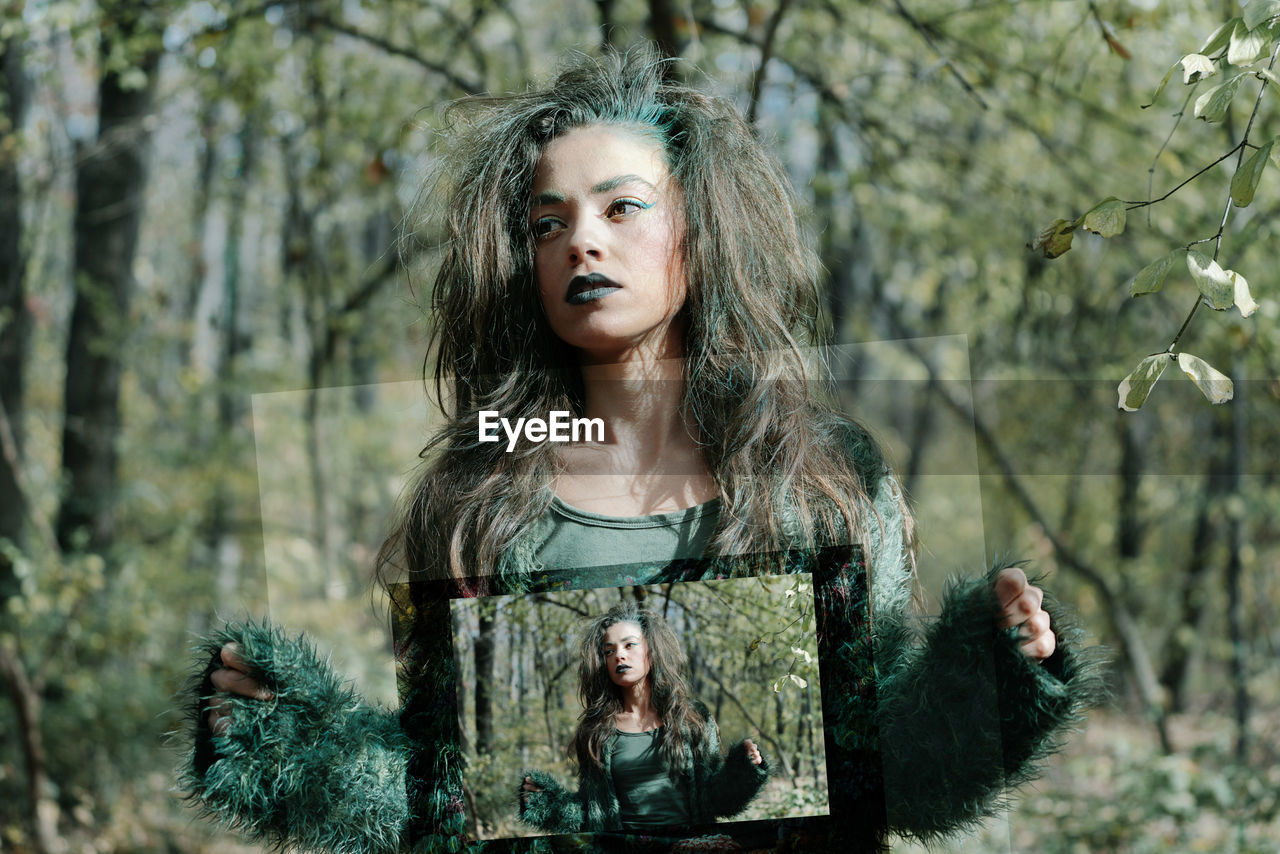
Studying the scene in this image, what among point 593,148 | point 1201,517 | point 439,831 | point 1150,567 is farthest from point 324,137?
point 1201,517

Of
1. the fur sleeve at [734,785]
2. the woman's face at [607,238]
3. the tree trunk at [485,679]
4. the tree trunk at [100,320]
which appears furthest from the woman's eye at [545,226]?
the tree trunk at [100,320]

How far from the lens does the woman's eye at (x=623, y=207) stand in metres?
1.38

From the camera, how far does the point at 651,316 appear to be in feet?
4.63

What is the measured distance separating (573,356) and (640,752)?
0.53 metres

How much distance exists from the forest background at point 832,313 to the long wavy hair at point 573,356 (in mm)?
554

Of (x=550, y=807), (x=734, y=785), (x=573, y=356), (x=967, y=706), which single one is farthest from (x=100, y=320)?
(x=967, y=706)

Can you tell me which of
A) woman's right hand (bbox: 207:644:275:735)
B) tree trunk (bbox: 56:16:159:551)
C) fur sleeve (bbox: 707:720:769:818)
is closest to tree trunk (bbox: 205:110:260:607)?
tree trunk (bbox: 56:16:159:551)

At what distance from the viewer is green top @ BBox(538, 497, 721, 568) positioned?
4.36 feet

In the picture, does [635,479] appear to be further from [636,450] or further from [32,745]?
[32,745]

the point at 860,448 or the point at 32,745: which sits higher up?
the point at 860,448

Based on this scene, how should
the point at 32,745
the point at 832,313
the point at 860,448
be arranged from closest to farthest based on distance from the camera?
1. the point at 860,448
2. the point at 832,313
3. the point at 32,745

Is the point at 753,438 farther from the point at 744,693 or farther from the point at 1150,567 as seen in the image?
the point at 1150,567

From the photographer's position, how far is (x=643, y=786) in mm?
1270

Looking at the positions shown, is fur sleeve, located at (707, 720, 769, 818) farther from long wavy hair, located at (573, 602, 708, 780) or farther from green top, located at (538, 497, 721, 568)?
green top, located at (538, 497, 721, 568)
